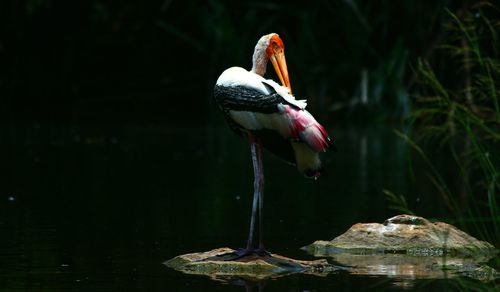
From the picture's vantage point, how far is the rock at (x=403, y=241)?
9.89m

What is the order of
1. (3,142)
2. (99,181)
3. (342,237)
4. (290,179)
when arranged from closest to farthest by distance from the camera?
(342,237) < (99,181) < (290,179) < (3,142)

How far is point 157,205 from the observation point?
43.6ft

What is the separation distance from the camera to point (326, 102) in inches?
1172

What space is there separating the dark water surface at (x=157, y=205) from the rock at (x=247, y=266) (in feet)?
0.61

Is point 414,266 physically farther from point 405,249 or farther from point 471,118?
point 471,118

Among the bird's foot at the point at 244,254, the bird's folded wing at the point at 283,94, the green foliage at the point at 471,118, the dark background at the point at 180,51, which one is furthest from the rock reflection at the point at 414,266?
the dark background at the point at 180,51

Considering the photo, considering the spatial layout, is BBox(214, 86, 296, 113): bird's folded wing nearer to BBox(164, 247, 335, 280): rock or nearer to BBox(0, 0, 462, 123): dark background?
BBox(164, 247, 335, 280): rock

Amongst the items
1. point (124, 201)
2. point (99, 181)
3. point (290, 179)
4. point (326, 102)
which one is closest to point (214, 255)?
point (124, 201)

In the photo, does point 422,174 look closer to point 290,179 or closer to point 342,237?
point 290,179

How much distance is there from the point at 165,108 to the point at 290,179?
15.0m

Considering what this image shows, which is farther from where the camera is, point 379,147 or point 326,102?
point 326,102

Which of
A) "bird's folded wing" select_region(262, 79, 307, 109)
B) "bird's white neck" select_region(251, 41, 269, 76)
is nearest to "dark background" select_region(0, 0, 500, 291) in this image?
"bird's folded wing" select_region(262, 79, 307, 109)

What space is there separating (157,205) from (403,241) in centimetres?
382

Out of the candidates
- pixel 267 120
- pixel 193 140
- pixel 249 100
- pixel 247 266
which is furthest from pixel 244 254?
pixel 193 140
